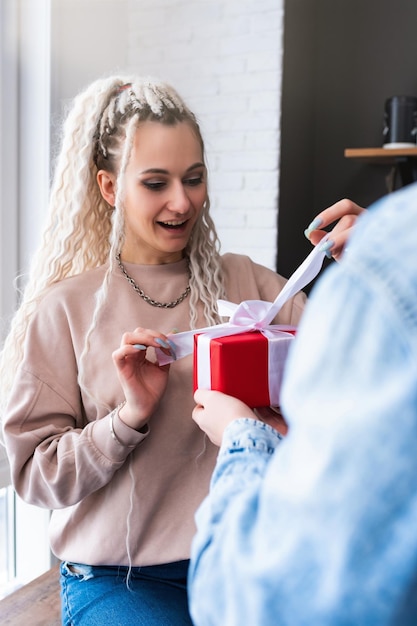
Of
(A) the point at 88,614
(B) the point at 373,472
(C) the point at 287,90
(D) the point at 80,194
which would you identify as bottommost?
(A) the point at 88,614

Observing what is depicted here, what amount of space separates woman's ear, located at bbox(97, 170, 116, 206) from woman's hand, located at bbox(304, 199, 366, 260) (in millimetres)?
455

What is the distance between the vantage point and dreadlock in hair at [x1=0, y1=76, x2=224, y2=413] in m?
1.40

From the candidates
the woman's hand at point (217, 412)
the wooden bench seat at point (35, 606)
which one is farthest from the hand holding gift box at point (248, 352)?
the wooden bench seat at point (35, 606)

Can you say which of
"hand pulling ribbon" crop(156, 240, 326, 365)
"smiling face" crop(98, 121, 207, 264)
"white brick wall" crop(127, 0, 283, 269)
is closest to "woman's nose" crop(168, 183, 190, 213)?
"smiling face" crop(98, 121, 207, 264)

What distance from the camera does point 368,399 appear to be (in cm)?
42

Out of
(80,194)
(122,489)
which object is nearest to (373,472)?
(122,489)

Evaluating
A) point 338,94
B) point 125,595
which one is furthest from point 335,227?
point 338,94

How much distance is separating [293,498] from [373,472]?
58mm

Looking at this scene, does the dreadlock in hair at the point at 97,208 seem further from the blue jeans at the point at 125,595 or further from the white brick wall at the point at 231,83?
the white brick wall at the point at 231,83

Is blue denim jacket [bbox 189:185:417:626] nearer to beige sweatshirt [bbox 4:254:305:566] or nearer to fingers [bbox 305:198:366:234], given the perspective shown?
fingers [bbox 305:198:366:234]

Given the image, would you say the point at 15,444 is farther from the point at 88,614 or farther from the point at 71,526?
the point at 88,614

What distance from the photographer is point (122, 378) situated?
48.0 inches

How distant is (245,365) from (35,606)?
3.14 ft

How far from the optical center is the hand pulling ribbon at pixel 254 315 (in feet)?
3.72
